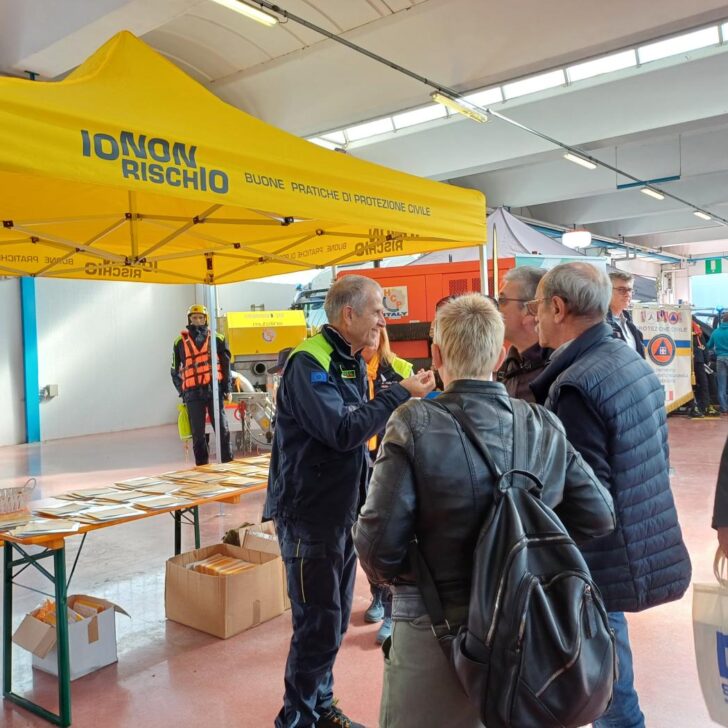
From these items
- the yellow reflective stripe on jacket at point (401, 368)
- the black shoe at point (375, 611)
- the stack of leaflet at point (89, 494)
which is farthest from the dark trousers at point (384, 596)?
the stack of leaflet at point (89, 494)

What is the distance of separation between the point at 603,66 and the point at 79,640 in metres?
8.03

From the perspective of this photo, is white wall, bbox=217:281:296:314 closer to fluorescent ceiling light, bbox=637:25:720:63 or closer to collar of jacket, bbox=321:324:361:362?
fluorescent ceiling light, bbox=637:25:720:63

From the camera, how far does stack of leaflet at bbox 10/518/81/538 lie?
8.36ft

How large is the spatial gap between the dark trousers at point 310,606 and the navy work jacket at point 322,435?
51 mm

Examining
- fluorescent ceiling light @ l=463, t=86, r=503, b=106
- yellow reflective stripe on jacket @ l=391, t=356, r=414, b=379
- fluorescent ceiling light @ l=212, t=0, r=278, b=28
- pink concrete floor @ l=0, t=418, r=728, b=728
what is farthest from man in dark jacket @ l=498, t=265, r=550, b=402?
fluorescent ceiling light @ l=463, t=86, r=503, b=106

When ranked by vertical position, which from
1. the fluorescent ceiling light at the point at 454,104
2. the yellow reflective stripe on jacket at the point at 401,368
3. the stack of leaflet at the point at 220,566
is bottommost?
the stack of leaflet at the point at 220,566

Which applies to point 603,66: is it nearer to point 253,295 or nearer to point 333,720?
point 333,720

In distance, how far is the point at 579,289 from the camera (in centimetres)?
188

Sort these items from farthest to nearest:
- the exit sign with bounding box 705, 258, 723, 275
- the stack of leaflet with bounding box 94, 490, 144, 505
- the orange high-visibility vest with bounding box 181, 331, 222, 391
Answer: the exit sign with bounding box 705, 258, 723, 275 → the orange high-visibility vest with bounding box 181, 331, 222, 391 → the stack of leaflet with bounding box 94, 490, 144, 505

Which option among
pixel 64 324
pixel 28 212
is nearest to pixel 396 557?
pixel 28 212

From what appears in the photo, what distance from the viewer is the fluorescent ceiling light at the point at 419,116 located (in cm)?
945

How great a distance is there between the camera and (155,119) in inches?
90.8

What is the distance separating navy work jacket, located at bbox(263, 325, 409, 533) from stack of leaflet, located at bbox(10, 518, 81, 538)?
0.95 metres

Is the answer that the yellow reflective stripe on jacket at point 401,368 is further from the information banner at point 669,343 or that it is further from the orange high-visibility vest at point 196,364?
the information banner at point 669,343
